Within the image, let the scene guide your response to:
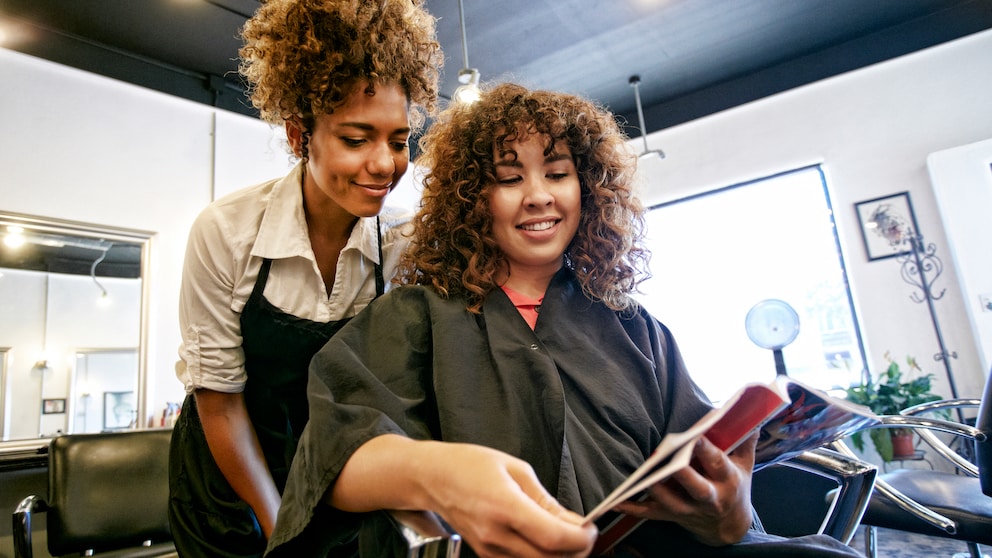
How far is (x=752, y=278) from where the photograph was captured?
15.3 ft

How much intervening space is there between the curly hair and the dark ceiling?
2.57 meters

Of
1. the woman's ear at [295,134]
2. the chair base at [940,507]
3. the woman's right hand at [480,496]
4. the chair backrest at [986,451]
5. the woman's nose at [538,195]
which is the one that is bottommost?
the chair base at [940,507]

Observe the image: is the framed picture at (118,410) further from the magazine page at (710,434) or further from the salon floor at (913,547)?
the salon floor at (913,547)

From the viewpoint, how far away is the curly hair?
1.17m

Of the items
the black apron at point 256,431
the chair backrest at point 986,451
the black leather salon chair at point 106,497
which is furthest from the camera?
the black leather salon chair at point 106,497

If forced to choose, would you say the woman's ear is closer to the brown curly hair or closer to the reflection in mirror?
the brown curly hair

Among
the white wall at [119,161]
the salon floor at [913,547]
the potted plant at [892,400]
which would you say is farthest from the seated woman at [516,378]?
the potted plant at [892,400]

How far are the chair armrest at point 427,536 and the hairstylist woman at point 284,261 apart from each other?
0.63m

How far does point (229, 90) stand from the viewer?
4.03 meters

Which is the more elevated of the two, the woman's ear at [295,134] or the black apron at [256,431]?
the woman's ear at [295,134]

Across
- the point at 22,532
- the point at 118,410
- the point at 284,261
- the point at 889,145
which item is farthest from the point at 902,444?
the point at 118,410

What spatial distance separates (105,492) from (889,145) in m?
4.90

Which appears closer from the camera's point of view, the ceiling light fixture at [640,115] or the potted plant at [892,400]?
the potted plant at [892,400]

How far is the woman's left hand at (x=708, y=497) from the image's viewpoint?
2.25ft
